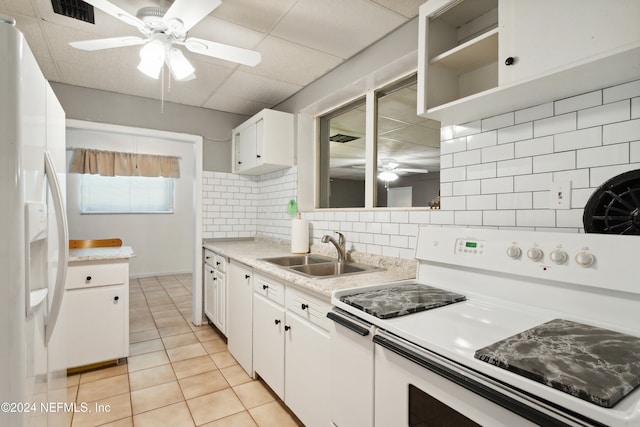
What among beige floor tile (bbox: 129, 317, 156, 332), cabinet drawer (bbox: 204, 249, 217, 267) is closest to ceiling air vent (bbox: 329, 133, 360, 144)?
cabinet drawer (bbox: 204, 249, 217, 267)

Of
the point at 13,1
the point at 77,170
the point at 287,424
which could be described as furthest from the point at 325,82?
the point at 77,170

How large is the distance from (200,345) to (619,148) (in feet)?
10.6

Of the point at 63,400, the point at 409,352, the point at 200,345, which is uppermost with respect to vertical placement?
the point at 409,352

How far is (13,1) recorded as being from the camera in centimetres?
176

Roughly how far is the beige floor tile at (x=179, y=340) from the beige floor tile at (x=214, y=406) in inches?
38.6

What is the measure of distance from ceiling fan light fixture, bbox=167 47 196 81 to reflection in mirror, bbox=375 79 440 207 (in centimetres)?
132

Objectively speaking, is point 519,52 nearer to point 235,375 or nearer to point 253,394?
point 253,394

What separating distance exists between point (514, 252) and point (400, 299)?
0.46 m

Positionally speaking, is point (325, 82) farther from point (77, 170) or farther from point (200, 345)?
point (77, 170)

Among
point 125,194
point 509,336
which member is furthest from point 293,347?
point 125,194

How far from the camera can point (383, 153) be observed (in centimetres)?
247

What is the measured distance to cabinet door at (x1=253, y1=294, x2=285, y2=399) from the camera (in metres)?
1.94

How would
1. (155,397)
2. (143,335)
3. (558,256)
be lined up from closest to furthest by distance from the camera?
1. (558,256)
2. (155,397)
3. (143,335)

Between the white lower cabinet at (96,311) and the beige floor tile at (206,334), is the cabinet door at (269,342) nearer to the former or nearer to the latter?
the beige floor tile at (206,334)
